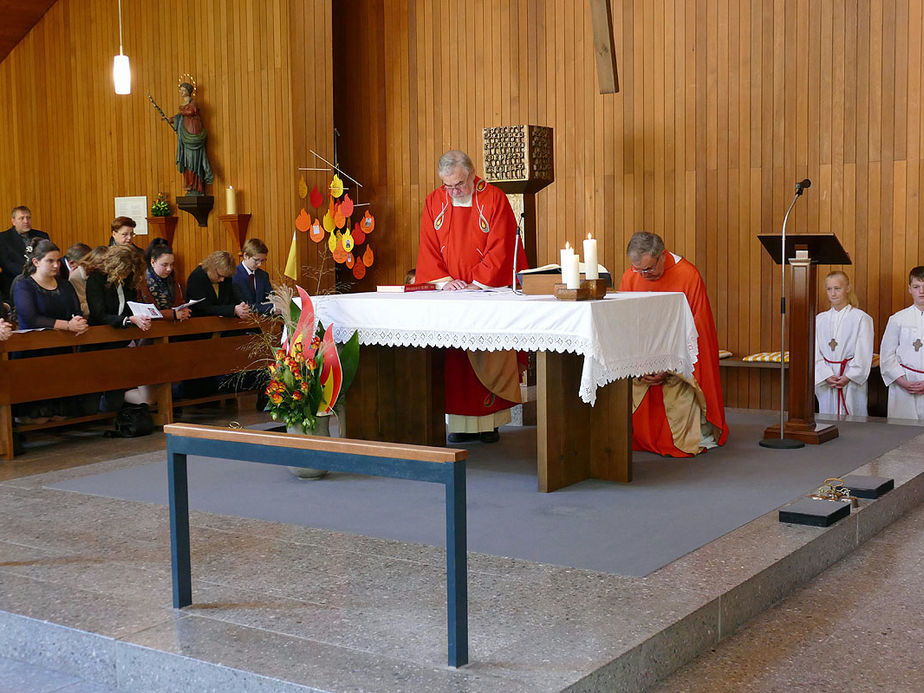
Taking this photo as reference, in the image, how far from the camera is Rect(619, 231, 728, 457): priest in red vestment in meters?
5.68

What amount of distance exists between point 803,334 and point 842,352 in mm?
1079

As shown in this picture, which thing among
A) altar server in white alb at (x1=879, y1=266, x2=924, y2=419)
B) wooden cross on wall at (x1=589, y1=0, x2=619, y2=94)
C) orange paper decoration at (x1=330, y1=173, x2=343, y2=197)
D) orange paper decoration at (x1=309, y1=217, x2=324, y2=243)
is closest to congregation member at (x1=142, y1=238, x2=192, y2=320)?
orange paper decoration at (x1=309, y1=217, x2=324, y2=243)

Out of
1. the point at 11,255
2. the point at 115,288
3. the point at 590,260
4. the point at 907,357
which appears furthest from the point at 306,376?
the point at 11,255

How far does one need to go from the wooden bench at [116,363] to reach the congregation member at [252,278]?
0.38 metres

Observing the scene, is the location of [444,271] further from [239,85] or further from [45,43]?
[45,43]

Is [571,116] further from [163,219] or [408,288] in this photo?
[163,219]

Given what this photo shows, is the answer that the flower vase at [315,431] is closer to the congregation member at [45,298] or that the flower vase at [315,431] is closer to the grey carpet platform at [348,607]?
the grey carpet platform at [348,607]

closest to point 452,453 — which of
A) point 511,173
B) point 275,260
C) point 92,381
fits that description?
point 92,381

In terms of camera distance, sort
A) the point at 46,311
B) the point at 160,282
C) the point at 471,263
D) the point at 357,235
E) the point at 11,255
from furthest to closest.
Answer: the point at 357,235
the point at 11,255
the point at 160,282
the point at 46,311
the point at 471,263

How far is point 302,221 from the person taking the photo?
910cm

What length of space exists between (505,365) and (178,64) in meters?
5.88

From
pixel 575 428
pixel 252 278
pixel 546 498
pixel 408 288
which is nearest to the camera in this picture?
pixel 546 498

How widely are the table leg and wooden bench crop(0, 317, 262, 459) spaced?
2815mm

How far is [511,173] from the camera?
776 centimetres
